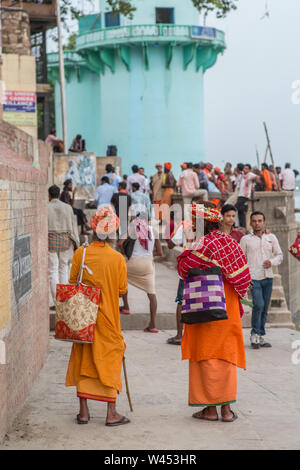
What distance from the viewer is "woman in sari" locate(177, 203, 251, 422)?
5.74 meters

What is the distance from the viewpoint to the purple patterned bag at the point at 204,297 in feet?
18.5

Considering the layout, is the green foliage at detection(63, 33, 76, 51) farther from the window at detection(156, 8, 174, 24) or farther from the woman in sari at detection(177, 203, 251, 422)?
the woman in sari at detection(177, 203, 251, 422)

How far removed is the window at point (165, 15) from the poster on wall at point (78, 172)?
38.9ft

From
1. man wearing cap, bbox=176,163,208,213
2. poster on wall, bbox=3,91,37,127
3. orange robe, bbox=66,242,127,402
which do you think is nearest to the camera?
orange robe, bbox=66,242,127,402

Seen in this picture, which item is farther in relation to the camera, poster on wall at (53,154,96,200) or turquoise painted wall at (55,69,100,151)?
Answer: turquoise painted wall at (55,69,100,151)

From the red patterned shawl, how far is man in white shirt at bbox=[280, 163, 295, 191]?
55.2 feet

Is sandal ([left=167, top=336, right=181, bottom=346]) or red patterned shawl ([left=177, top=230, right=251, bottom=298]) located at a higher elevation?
red patterned shawl ([left=177, top=230, right=251, bottom=298])

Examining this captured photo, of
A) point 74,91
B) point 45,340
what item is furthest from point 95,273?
point 74,91

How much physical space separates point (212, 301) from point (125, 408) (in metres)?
1.36

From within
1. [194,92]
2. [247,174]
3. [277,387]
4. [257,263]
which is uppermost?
[194,92]

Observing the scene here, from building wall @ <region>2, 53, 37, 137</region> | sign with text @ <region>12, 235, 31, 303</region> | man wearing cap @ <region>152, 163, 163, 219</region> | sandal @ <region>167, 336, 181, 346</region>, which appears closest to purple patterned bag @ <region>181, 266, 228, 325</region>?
sign with text @ <region>12, 235, 31, 303</region>

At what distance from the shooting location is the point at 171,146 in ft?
104

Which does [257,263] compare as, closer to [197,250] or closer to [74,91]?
[197,250]

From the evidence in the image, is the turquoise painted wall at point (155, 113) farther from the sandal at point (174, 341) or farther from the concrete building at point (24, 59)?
the sandal at point (174, 341)
